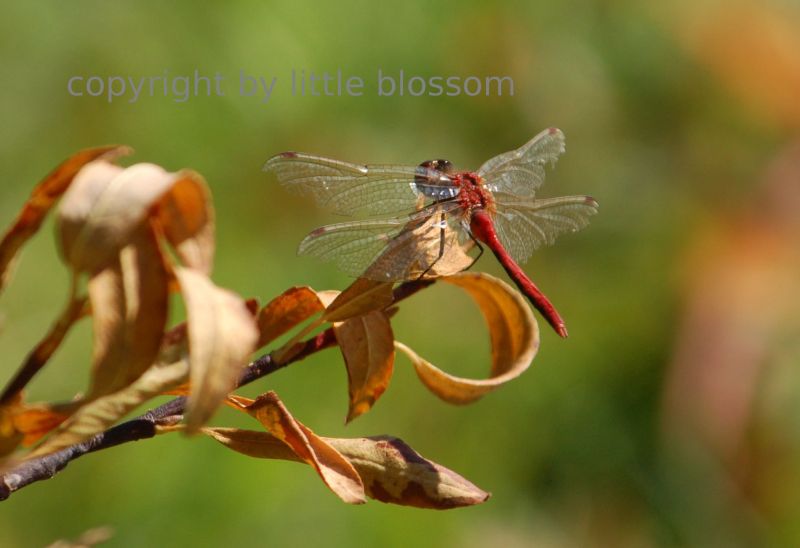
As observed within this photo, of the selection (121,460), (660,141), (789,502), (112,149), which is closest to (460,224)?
(112,149)

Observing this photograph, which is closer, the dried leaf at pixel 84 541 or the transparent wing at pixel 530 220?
the dried leaf at pixel 84 541

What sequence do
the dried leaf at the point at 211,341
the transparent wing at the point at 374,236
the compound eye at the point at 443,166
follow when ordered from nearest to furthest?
the dried leaf at the point at 211,341 → the transparent wing at the point at 374,236 → the compound eye at the point at 443,166

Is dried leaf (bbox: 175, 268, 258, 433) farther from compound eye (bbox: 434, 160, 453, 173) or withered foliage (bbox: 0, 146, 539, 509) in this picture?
compound eye (bbox: 434, 160, 453, 173)

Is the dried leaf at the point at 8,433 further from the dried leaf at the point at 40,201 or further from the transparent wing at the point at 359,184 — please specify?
the transparent wing at the point at 359,184

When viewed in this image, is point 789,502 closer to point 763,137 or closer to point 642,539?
point 642,539

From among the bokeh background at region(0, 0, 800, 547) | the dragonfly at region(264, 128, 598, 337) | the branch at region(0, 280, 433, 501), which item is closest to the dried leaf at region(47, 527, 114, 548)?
the branch at region(0, 280, 433, 501)

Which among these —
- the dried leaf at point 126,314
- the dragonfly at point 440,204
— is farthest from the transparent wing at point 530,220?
the dried leaf at point 126,314
